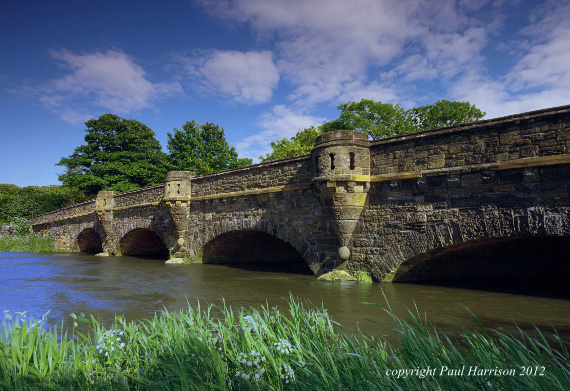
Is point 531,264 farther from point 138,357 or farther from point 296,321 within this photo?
point 138,357

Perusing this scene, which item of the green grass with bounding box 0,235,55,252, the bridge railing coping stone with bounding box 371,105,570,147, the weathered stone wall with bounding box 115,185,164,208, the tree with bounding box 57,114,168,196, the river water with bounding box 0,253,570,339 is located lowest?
the river water with bounding box 0,253,570,339

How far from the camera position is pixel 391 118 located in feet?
104

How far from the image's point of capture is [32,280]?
12.0 meters

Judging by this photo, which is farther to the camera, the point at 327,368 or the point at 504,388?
the point at 327,368

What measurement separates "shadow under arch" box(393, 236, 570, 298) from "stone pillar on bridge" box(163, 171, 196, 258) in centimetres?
900

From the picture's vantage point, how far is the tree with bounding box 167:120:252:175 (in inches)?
1353

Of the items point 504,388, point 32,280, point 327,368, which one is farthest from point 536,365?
point 32,280

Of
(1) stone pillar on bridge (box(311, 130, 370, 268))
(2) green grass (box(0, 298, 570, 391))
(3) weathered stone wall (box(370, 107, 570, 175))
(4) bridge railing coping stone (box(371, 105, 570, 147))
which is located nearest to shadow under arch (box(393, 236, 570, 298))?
(1) stone pillar on bridge (box(311, 130, 370, 268))

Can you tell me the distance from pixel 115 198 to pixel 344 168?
15685 mm

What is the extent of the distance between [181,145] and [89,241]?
1137cm

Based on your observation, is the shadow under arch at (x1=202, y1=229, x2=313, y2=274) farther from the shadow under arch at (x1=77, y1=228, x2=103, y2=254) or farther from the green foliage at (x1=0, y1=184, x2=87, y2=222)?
the green foliage at (x1=0, y1=184, x2=87, y2=222)

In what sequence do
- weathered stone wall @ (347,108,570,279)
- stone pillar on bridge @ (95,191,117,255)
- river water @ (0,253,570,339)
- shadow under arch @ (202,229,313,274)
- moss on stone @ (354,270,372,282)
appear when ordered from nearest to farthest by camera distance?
river water @ (0,253,570,339)
weathered stone wall @ (347,108,570,279)
moss on stone @ (354,270,372,282)
shadow under arch @ (202,229,313,274)
stone pillar on bridge @ (95,191,117,255)

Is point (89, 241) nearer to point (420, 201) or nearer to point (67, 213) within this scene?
point (67, 213)

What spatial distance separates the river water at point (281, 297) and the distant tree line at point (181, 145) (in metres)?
21.7
